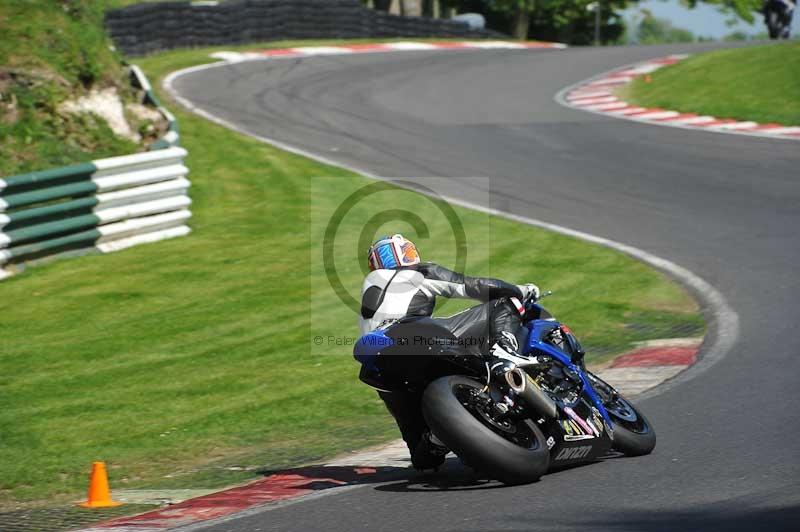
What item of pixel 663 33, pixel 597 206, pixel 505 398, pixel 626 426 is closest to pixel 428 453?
pixel 505 398

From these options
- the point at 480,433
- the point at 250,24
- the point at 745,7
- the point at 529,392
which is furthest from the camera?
the point at 745,7

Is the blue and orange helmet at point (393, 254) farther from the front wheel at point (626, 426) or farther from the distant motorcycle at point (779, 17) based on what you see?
the distant motorcycle at point (779, 17)

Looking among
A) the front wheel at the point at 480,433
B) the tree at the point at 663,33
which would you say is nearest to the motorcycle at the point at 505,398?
the front wheel at the point at 480,433

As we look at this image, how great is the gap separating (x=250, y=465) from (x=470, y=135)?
565 inches

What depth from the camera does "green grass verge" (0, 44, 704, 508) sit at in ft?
26.3

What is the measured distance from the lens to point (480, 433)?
595cm

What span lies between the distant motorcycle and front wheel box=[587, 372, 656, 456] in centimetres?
3868

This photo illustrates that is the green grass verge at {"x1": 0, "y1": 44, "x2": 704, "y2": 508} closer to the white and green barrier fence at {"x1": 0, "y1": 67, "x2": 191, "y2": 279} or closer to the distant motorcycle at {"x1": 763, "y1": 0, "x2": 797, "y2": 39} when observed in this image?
the white and green barrier fence at {"x1": 0, "y1": 67, "x2": 191, "y2": 279}

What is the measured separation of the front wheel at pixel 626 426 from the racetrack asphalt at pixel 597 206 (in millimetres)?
85

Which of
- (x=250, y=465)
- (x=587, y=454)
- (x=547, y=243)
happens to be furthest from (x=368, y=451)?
(x=547, y=243)

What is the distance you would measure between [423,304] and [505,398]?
767 mm

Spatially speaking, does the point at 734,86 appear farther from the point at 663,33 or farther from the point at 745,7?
the point at 663,33

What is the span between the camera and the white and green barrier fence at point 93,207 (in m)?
12.8
